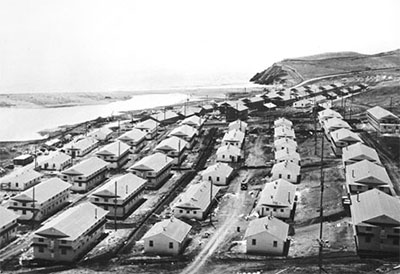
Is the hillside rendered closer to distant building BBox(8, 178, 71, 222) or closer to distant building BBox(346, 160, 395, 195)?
distant building BBox(346, 160, 395, 195)

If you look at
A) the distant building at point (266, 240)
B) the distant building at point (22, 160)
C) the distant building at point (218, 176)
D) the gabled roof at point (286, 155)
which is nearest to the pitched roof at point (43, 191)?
the distant building at point (218, 176)

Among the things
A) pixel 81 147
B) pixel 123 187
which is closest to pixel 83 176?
pixel 123 187

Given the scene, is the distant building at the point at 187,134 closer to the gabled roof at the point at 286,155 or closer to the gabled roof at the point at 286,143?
the gabled roof at the point at 286,143

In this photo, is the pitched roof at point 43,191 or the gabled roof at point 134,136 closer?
the pitched roof at point 43,191

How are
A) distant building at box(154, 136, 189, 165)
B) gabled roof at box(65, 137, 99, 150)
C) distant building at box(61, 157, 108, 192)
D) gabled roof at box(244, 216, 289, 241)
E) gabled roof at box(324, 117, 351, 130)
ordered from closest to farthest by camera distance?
gabled roof at box(244, 216, 289, 241), distant building at box(61, 157, 108, 192), distant building at box(154, 136, 189, 165), gabled roof at box(65, 137, 99, 150), gabled roof at box(324, 117, 351, 130)

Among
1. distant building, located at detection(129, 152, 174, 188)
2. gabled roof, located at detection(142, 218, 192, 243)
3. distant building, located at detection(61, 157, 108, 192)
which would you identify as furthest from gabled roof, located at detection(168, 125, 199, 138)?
gabled roof, located at detection(142, 218, 192, 243)
